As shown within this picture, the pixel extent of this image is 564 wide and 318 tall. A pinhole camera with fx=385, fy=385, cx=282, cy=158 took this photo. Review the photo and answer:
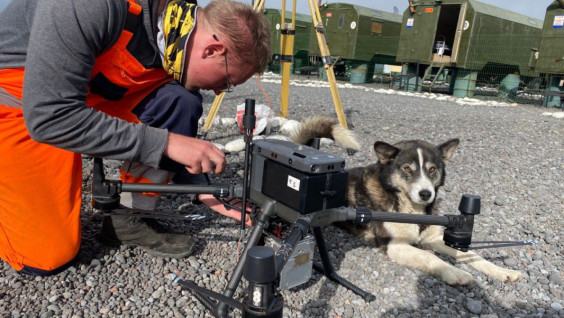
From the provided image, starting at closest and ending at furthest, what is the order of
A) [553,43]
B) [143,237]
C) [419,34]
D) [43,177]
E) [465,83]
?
1. [43,177]
2. [143,237]
3. [553,43]
4. [465,83]
5. [419,34]

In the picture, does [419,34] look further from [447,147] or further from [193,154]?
[193,154]

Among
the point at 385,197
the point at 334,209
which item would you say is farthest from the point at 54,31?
the point at 385,197

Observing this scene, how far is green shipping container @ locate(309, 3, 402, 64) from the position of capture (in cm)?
1714

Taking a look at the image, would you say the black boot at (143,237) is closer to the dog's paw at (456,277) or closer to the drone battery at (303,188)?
the drone battery at (303,188)

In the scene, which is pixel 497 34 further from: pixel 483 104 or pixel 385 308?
pixel 385 308

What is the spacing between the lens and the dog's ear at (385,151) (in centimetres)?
286

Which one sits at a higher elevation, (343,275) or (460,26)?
(460,26)

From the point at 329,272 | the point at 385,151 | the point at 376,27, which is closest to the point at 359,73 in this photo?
the point at 376,27

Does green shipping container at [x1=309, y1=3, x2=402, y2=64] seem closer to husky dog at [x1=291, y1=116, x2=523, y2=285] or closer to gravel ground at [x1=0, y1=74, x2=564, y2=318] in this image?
gravel ground at [x1=0, y1=74, x2=564, y2=318]

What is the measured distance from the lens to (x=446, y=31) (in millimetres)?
16625

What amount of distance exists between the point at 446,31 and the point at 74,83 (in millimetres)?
17858

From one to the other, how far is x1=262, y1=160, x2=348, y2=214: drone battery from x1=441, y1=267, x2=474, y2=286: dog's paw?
1047mm

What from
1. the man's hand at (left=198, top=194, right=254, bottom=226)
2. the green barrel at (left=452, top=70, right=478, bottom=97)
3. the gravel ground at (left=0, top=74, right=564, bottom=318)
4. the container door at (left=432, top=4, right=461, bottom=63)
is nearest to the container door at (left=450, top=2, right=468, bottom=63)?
the container door at (left=432, top=4, right=461, bottom=63)

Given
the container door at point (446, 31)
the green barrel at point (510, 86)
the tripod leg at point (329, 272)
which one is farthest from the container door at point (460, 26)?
the tripod leg at point (329, 272)
